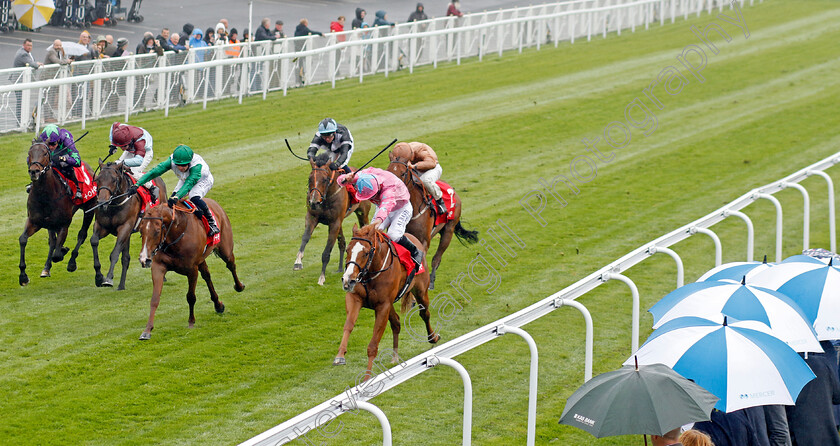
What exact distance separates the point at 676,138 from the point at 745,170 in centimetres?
220

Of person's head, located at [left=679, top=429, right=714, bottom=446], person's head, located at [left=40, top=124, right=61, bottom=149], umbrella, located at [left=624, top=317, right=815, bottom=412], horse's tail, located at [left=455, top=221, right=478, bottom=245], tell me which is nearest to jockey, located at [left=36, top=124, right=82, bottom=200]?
person's head, located at [left=40, top=124, right=61, bottom=149]

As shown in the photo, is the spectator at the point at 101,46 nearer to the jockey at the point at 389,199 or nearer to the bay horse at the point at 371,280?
the jockey at the point at 389,199

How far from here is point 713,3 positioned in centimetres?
3200

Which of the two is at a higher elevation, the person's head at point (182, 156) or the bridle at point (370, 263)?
the person's head at point (182, 156)

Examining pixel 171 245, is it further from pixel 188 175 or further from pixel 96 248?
pixel 96 248

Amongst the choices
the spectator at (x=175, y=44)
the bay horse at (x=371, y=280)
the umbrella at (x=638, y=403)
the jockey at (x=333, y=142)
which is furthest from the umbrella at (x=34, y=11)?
the umbrella at (x=638, y=403)

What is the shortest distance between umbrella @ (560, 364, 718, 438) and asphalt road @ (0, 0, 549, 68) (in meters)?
17.3

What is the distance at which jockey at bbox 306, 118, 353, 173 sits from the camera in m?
10.4

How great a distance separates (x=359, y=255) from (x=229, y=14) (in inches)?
825

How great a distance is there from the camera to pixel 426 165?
9.73 metres

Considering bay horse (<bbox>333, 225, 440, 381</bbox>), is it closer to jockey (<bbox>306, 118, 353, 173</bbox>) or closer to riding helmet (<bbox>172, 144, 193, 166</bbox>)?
riding helmet (<bbox>172, 144, 193, 166</bbox>)

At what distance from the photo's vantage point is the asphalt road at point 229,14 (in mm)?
21906

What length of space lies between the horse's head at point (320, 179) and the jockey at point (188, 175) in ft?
3.76

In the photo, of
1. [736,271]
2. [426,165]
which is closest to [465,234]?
[426,165]
